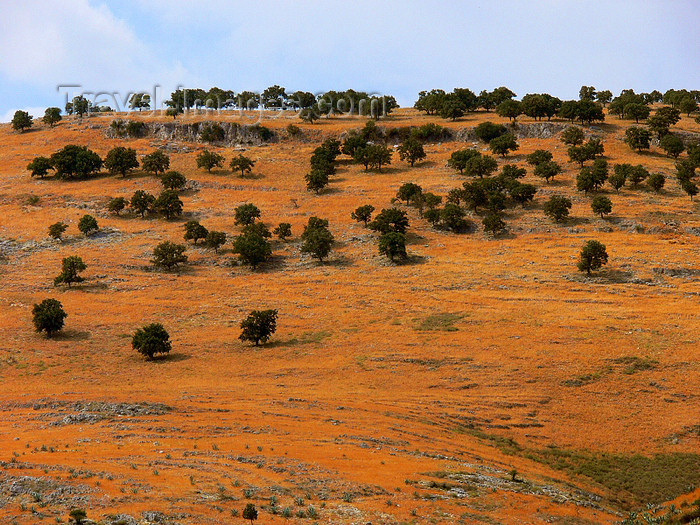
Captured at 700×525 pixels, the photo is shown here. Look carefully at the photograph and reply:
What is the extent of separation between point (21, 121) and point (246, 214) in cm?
8345

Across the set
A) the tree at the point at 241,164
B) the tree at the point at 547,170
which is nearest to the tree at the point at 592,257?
the tree at the point at 547,170

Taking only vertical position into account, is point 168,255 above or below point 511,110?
below

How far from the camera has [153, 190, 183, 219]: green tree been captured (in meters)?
92.6

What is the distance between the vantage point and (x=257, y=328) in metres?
55.6

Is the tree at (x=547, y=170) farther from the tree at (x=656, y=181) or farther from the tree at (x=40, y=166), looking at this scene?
the tree at (x=40, y=166)

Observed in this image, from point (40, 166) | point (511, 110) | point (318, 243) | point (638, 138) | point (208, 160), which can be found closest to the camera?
point (318, 243)

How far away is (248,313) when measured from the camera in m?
64.2

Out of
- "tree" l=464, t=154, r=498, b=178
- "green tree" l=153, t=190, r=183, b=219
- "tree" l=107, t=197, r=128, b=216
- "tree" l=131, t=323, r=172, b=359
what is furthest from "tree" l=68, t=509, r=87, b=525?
"tree" l=464, t=154, r=498, b=178

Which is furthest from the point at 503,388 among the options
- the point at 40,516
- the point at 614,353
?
the point at 40,516

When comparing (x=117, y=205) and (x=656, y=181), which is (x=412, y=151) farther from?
(x=117, y=205)

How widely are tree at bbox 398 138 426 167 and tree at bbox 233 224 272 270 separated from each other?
40211mm

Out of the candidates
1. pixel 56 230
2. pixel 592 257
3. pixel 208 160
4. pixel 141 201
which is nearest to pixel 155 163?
pixel 208 160

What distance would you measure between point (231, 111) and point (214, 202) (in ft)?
198

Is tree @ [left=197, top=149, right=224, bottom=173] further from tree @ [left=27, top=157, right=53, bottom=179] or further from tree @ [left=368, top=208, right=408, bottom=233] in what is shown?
tree @ [left=368, top=208, right=408, bottom=233]
